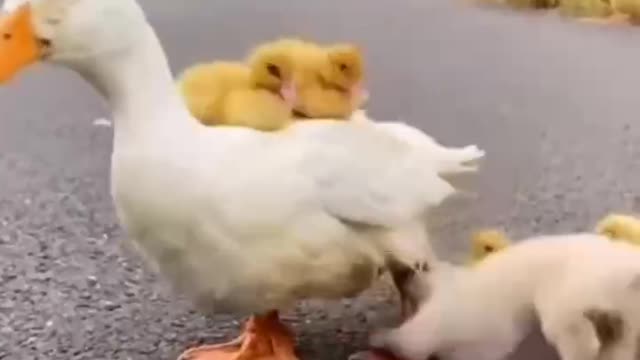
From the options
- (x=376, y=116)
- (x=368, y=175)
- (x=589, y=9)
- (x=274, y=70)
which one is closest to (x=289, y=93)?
(x=274, y=70)

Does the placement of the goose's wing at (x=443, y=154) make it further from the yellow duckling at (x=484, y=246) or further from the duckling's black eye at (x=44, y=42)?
the duckling's black eye at (x=44, y=42)

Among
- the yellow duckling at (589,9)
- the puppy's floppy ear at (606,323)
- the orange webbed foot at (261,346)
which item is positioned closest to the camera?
the puppy's floppy ear at (606,323)

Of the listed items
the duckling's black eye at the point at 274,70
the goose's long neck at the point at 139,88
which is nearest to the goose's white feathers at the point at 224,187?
the goose's long neck at the point at 139,88

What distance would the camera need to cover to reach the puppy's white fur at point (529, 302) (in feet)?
2.27

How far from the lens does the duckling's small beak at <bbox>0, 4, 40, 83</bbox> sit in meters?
0.71

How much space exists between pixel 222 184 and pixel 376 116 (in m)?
0.69

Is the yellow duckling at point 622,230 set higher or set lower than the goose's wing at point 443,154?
lower

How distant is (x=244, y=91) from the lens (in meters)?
0.87

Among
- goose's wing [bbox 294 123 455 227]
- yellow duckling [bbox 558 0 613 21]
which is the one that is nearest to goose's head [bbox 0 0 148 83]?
goose's wing [bbox 294 123 455 227]

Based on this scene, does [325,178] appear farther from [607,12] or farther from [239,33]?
[607,12]

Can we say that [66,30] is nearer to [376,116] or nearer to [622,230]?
[622,230]

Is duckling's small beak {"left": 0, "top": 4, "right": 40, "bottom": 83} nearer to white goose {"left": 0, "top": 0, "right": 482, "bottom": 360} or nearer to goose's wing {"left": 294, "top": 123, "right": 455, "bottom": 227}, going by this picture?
white goose {"left": 0, "top": 0, "right": 482, "bottom": 360}

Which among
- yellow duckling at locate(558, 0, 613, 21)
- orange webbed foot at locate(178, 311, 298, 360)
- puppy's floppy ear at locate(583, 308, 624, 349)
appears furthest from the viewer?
yellow duckling at locate(558, 0, 613, 21)

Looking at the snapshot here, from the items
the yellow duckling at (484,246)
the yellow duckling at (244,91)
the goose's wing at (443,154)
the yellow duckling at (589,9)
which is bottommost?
the yellow duckling at (589,9)
